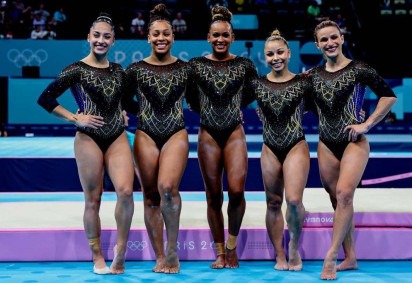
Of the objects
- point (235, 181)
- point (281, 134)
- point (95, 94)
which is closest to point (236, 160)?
point (235, 181)

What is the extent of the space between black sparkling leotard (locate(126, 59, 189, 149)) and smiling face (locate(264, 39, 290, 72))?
59cm

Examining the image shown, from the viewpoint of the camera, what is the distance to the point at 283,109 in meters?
3.95

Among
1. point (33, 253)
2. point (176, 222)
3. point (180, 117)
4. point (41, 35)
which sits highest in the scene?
point (41, 35)

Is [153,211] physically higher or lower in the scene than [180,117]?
lower

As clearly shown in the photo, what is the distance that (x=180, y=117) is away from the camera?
3.98m

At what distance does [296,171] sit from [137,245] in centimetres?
129

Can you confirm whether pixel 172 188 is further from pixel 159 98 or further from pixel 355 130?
pixel 355 130

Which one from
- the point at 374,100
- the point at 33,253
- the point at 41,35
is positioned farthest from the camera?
the point at 41,35

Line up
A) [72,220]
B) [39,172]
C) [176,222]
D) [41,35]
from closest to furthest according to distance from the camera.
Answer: [176,222] → [72,220] → [39,172] → [41,35]

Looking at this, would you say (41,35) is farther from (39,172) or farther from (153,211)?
(153,211)

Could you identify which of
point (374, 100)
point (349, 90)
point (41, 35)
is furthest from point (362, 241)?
point (41, 35)

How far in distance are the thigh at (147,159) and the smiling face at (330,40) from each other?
131 cm

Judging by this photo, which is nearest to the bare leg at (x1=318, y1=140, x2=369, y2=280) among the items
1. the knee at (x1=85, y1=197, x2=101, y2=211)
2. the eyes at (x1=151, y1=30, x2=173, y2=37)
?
the eyes at (x1=151, y1=30, x2=173, y2=37)

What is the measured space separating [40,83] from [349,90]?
31.0 feet
